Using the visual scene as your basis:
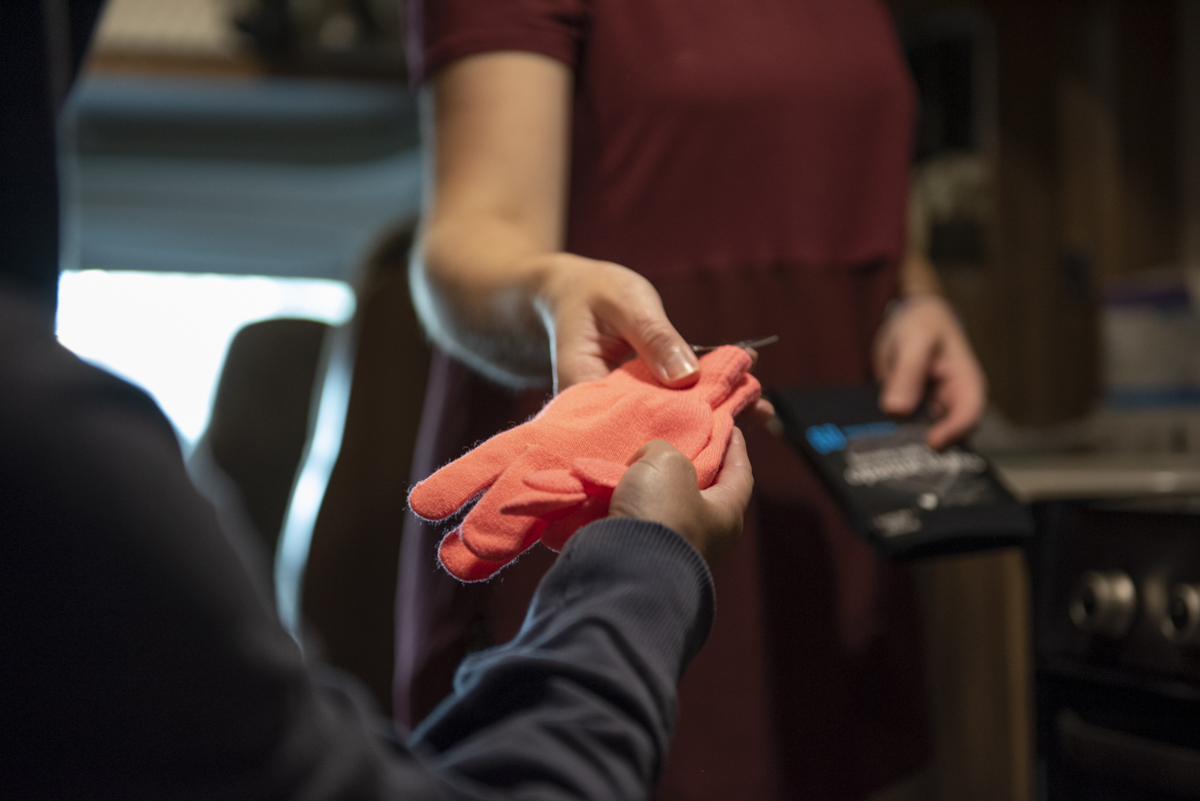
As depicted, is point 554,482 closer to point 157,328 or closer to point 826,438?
point 826,438

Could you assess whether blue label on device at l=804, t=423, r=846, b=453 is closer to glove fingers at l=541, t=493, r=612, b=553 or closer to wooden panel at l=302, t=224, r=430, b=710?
glove fingers at l=541, t=493, r=612, b=553

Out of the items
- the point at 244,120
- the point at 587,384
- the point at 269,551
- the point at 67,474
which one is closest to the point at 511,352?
the point at 587,384

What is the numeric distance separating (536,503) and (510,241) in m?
0.15

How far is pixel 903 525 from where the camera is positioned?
380 millimetres

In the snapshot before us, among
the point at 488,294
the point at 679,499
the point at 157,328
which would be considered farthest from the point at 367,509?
the point at 679,499

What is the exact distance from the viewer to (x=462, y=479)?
0.26m

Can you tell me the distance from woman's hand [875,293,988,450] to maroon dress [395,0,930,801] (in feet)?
0.05

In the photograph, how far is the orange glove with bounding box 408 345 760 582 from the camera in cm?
25

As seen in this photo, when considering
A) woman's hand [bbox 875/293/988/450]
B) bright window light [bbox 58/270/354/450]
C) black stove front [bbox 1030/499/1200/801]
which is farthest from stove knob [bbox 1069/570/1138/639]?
bright window light [bbox 58/270/354/450]

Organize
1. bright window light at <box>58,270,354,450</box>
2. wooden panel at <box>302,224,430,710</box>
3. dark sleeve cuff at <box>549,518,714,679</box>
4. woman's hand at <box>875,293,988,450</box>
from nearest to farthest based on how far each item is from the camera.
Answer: dark sleeve cuff at <box>549,518,714,679</box> < bright window light at <box>58,270,354,450</box> < woman's hand at <box>875,293,988,450</box> < wooden panel at <box>302,224,430,710</box>

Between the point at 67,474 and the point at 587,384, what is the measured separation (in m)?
0.14

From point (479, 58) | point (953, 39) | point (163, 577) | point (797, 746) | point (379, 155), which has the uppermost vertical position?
point (953, 39)

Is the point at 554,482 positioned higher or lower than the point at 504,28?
lower

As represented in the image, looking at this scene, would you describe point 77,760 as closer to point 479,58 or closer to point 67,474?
point 67,474
